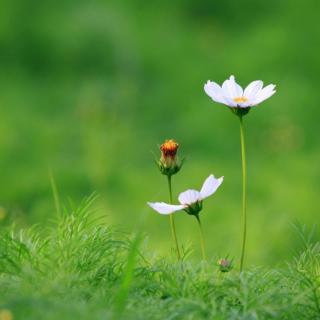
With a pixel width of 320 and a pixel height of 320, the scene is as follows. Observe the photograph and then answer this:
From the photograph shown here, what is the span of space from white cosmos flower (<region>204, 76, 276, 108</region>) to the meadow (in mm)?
1011

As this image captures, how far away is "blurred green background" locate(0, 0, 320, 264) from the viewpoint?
4.62 metres

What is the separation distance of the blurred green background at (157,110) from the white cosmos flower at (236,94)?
2215 mm

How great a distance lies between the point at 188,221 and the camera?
447 cm

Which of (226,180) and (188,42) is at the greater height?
(188,42)

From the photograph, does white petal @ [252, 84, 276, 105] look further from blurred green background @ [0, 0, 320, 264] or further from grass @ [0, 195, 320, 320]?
blurred green background @ [0, 0, 320, 264]

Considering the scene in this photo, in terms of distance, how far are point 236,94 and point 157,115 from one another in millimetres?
4306

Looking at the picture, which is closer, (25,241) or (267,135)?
(25,241)

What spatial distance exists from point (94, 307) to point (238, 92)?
615 millimetres

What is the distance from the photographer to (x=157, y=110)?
6.14 meters

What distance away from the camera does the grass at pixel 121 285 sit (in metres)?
1.35

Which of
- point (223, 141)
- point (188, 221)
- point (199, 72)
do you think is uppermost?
point (199, 72)

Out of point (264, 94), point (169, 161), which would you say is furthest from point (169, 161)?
point (264, 94)

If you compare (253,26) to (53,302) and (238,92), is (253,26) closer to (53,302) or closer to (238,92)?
(238,92)

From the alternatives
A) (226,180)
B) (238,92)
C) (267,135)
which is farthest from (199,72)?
(238,92)
